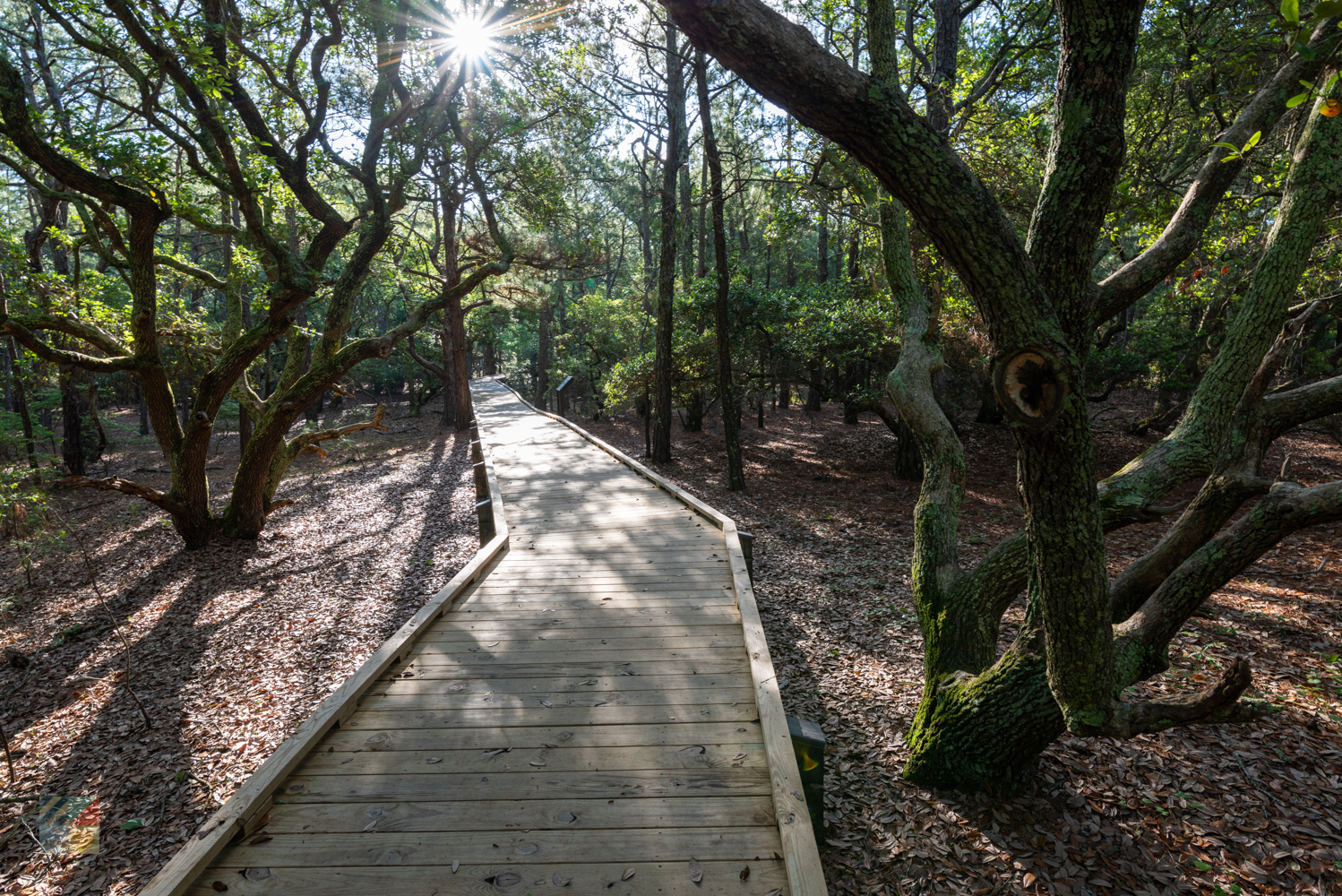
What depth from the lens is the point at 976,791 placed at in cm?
369

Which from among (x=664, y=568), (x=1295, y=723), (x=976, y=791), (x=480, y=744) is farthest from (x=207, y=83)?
(x=1295, y=723)

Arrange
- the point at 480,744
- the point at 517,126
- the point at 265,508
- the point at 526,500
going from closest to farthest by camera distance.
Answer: the point at 480,744 < the point at 526,500 < the point at 265,508 < the point at 517,126

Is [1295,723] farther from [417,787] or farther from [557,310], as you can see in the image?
[557,310]

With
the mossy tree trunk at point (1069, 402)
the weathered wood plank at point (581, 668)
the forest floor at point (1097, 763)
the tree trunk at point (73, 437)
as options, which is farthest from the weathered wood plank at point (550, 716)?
the tree trunk at point (73, 437)

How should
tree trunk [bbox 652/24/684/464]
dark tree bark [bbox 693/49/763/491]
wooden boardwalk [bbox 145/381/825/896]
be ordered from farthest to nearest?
1. tree trunk [bbox 652/24/684/464]
2. dark tree bark [bbox 693/49/763/491]
3. wooden boardwalk [bbox 145/381/825/896]

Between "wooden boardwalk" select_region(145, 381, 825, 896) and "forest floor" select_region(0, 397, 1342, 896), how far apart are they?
1.22 metres

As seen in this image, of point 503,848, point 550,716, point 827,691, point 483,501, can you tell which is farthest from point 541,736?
point 483,501

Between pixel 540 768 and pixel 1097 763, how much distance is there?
3.68 meters

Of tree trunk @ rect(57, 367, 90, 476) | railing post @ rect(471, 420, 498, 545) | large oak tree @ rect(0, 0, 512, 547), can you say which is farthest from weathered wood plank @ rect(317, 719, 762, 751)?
tree trunk @ rect(57, 367, 90, 476)

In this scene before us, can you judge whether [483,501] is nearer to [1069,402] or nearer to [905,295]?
[905,295]

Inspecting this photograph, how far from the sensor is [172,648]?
6.05 metres

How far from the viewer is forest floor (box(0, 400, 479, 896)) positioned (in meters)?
3.91

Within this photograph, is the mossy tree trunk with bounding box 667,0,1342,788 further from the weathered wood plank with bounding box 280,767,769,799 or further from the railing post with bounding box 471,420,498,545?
the railing post with bounding box 471,420,498,545

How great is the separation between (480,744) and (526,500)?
208 inches
